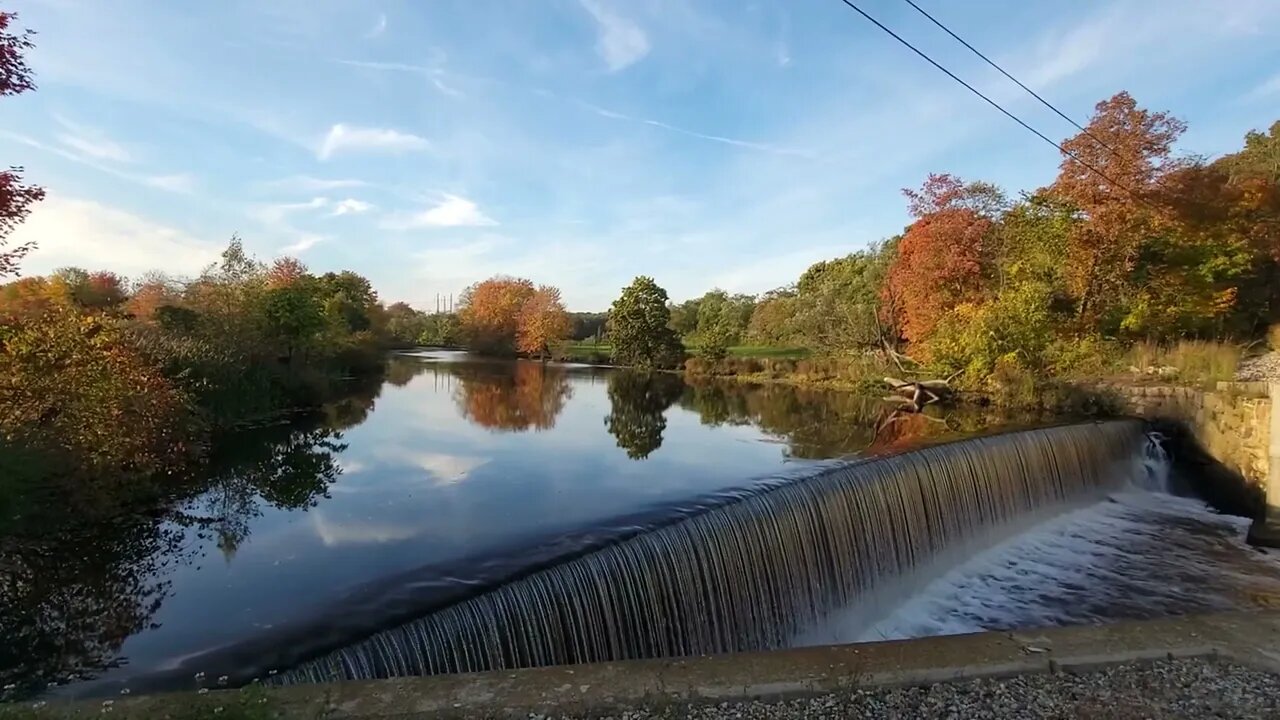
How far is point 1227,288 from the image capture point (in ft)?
65.4

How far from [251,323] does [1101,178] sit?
25031 mm

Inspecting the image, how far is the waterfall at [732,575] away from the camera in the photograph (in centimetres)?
456

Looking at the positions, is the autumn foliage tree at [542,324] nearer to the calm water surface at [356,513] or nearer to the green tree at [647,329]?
the green tree at [647,329]

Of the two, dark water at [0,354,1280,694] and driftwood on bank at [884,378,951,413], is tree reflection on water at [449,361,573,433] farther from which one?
driftwood on bank at [884,378,951,413]

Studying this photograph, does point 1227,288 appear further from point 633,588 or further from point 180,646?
point 180,646

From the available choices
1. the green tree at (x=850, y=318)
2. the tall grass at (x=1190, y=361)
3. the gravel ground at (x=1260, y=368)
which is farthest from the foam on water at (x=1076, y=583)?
the green tree at (x=850, y=318)

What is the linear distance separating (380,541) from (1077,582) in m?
8.20

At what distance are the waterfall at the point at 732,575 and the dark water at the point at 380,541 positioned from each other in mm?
427

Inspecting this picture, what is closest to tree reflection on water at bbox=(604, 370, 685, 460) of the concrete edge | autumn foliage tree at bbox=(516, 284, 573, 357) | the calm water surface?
the calm water surface

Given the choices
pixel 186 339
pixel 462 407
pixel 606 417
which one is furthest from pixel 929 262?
pixel 186 339

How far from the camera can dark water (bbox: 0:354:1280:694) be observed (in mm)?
4902

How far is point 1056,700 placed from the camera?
3.20 m

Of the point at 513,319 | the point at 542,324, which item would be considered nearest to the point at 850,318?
the point at 542,324

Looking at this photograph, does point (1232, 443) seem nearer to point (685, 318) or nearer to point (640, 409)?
point (640, 409)
